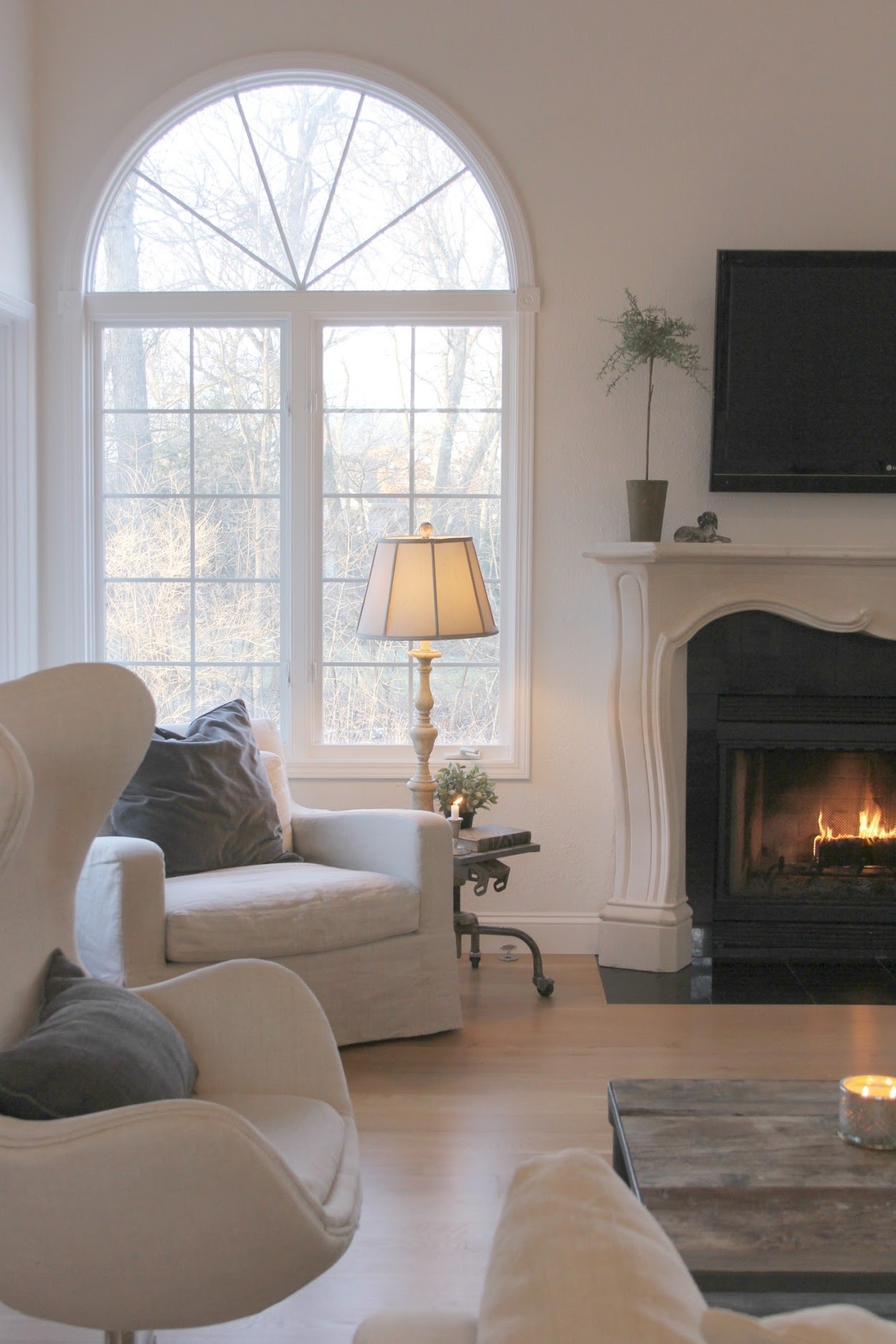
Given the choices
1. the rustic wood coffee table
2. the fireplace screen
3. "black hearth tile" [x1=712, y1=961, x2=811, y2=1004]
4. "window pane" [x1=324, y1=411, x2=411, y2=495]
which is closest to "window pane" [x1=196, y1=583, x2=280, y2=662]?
"window pane" [x1=324, y1=411, x2=411, y2=495]

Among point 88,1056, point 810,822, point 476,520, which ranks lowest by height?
point 810,822

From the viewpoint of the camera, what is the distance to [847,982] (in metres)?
4.12

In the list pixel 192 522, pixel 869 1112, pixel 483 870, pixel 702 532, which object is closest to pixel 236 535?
pixel 192 522

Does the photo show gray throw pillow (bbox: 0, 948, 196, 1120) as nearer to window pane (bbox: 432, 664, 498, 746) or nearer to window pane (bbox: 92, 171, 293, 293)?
window pane (bbox: 432, 664, 498, 746)

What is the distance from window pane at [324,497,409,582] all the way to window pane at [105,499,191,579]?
50 cm

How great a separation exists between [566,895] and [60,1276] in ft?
9.96

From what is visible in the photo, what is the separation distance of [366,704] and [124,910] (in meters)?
1.58

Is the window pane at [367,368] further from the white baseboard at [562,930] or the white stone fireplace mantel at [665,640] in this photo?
the white baseboard at [562,930]

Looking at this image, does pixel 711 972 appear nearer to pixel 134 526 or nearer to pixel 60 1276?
pixel 134 526

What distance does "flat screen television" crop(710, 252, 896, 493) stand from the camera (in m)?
4.20

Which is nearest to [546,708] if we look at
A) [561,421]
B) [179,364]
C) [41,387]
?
[561,421]

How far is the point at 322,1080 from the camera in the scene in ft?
6.61

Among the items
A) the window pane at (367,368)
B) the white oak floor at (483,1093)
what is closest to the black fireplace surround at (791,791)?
the white oak floor at (483,1093)

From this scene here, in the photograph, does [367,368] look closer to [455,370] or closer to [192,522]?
[455,370]
